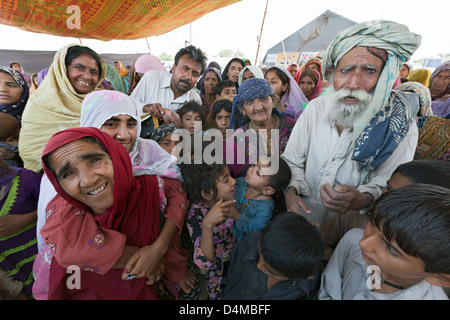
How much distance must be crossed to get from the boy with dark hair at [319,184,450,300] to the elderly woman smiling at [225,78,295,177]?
1371mm

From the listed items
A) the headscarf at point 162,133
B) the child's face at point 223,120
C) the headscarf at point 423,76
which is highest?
the headscarf at point 423,76

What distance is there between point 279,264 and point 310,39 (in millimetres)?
12204

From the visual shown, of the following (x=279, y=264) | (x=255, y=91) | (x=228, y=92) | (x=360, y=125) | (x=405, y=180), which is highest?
(x=228, y=92)

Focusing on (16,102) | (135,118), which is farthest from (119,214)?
(16,102)

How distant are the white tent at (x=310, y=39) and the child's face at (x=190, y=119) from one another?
9062 mm

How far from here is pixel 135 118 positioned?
5.57ft

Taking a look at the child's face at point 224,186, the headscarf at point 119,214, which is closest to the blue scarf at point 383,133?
the child's face at point 224,186

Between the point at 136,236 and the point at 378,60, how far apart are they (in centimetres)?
219

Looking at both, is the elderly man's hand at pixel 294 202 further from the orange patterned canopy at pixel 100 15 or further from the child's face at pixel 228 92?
the orange patterned canopy at pixel 100 15

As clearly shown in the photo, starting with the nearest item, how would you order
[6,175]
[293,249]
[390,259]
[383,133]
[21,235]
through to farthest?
1. [390,259]
2. [293,249]
3. [383,133]
4. [6,175]
5. [21,235]

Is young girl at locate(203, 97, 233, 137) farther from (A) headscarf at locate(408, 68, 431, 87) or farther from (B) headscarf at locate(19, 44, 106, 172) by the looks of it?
(A) headscarf at locate(408, 68, 431, 87)

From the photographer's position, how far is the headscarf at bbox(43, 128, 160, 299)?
1243 millimetres

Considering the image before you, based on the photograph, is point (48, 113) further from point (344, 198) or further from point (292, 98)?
point (292, 98)

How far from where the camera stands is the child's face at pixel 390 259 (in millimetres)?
945
